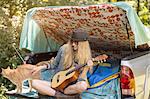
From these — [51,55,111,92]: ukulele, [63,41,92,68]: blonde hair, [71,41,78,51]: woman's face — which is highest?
[71,41,78,51]: woman's face

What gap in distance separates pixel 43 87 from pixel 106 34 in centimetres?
143

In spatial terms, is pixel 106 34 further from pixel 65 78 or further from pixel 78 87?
pixel 78 87

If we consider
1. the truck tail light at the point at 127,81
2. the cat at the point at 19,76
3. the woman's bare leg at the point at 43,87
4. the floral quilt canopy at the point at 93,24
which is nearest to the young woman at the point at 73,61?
the woman's bare leg at the point at 43,87

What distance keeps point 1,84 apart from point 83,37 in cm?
305

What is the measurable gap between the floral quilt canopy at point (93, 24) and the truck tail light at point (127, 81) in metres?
0.66

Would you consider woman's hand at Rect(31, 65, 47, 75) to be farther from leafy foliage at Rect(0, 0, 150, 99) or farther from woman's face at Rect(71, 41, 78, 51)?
leafy foliage at Rect(0, 0, 150, 99)

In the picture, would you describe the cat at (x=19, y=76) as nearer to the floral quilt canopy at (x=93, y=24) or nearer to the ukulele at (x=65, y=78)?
the ukulele at (x=65, y=78)

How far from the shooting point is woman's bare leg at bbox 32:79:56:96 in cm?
521

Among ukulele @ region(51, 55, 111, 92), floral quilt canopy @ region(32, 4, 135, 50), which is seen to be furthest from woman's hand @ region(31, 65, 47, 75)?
floral quilt canopy @ region(32, 4, 135, 50)

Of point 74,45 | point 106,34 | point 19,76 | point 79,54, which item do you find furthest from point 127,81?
point 19,76

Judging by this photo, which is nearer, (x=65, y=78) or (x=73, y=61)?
(x=65, y=78)

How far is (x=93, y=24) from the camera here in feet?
18.9

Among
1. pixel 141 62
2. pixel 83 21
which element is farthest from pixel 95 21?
pixel 141 62

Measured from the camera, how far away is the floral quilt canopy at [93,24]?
203 inches
